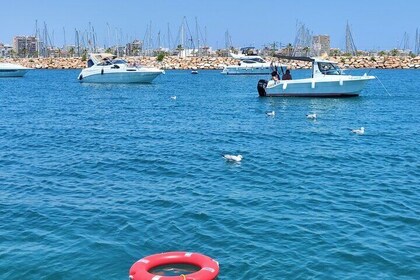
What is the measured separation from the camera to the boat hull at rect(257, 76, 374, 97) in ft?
153

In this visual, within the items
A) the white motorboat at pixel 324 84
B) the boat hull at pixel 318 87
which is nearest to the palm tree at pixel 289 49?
the boat hull at pixel 318 87

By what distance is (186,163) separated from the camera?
21.4 meters

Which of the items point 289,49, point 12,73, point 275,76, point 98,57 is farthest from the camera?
point 289,49

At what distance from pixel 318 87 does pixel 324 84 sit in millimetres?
650

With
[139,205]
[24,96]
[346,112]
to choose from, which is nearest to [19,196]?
[139,205]

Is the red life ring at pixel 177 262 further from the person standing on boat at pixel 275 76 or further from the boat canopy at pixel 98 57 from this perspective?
the boat canopy at pixel 98 57

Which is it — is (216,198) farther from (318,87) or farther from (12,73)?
(12,73)

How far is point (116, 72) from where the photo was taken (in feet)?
225

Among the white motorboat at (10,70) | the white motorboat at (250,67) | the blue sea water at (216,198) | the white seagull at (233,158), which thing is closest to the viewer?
the blue sea water at (216,198)

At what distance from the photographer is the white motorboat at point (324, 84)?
153 ft

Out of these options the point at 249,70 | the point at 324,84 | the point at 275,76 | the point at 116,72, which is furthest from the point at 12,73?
the point at 324,84

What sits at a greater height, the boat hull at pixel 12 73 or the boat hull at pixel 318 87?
the boat hull at pixel 12 73

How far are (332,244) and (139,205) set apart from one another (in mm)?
5823

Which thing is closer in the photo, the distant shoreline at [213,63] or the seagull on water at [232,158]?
the seagull on water at [232,158]
